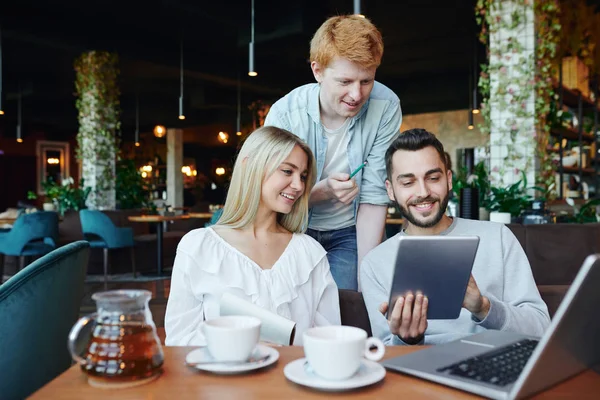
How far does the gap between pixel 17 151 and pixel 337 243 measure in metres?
17.3

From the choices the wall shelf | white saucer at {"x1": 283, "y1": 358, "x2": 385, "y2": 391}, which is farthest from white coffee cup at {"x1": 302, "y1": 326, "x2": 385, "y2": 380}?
the wall shelf

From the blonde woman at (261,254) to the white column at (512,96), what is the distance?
3.63 m

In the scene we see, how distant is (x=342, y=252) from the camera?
93.3 inches

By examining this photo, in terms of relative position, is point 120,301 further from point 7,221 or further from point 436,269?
point 7,221

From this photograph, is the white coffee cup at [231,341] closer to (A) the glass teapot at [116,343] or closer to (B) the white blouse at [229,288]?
(A) the glass teapot at [116,343]

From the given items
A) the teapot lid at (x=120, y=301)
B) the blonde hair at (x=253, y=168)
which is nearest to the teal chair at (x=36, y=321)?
the blonde hair at (x=253, y=168)

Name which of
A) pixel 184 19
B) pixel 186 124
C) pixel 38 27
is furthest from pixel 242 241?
pixel 186 124

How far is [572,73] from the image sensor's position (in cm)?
775

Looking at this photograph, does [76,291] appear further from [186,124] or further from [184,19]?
[186,124]

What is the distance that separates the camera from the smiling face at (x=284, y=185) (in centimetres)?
181

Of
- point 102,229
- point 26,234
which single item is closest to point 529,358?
point 26,234

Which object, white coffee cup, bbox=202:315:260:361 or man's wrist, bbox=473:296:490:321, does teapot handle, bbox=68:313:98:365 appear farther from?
man's wrist, bbox=473:296:490:321

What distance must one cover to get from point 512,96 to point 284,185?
12.6ft

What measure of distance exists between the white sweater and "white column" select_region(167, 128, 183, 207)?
14651 mm
